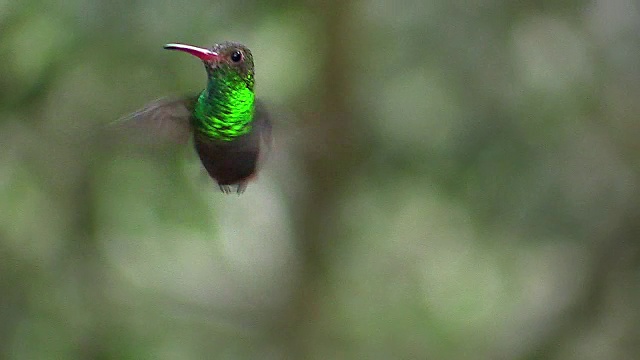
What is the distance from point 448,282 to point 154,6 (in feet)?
4.03

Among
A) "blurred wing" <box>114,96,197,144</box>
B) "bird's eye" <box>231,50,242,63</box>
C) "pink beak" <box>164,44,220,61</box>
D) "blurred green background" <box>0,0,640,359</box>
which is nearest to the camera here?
"pink beak" <box>164,44,220,61</box>

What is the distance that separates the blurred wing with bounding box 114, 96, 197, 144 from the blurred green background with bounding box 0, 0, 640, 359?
0.78 m

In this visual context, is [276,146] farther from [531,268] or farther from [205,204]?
[531,268]

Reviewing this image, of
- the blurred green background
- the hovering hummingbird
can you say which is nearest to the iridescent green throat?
the hovering hummingbird

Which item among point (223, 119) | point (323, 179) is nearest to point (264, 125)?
point (223, 119)

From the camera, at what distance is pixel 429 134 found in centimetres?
183

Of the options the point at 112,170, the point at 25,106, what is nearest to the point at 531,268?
the point at 112,170

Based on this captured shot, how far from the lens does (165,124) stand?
679 millimetres

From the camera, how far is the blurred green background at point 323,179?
5.26 ft

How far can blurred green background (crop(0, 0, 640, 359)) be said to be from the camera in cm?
160

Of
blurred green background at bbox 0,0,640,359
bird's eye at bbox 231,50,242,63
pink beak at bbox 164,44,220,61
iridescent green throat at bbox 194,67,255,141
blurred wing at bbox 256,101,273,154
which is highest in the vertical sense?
blurred green background at bbox 0,0,640,359

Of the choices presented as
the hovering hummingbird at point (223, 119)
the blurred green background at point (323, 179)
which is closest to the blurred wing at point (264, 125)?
the hovering hummingbird at point (223, 119)

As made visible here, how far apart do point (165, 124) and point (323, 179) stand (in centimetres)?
119

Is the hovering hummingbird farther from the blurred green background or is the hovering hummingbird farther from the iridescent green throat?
the blurred green background
